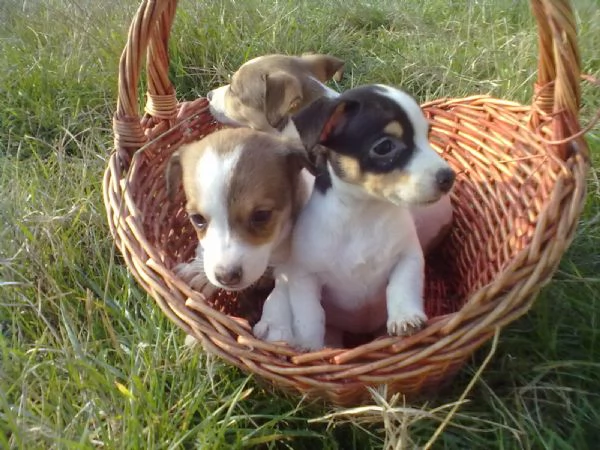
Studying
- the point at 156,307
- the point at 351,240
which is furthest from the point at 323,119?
the point at 156,307

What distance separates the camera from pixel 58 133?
334 cm

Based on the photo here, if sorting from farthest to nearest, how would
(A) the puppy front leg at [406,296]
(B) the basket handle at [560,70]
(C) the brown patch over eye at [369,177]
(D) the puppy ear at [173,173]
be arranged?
(D) the puppy ear at [173,173] < (C) the brown patch over eye at [369,177] < (A) the puppy front leg at [406,296] < (B) the basket handle at [560,70]

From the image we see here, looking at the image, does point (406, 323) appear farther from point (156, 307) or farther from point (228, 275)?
point (156, 307)

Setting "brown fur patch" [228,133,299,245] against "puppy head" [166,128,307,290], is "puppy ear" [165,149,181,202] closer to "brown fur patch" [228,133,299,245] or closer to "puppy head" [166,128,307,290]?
"puppy head" [166,128,307,290]

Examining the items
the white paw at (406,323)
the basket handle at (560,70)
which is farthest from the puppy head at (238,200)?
the basket handle at (560,70)

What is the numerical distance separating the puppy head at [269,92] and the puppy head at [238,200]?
2.04 feet

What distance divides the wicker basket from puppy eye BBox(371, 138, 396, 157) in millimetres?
409

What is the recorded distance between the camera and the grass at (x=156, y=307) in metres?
1.62

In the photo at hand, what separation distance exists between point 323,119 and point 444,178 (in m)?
0.35

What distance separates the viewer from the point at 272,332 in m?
1.87

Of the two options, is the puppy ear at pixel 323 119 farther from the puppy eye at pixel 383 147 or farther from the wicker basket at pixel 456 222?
the wicker basket at pixel 456 222

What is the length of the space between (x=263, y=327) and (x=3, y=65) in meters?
2.70

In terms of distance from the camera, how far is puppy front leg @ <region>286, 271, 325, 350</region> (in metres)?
1.87

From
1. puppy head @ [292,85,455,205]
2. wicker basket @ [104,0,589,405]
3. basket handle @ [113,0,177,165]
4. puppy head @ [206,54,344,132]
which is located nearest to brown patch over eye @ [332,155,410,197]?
puppy head @ [292,85,455,205]
